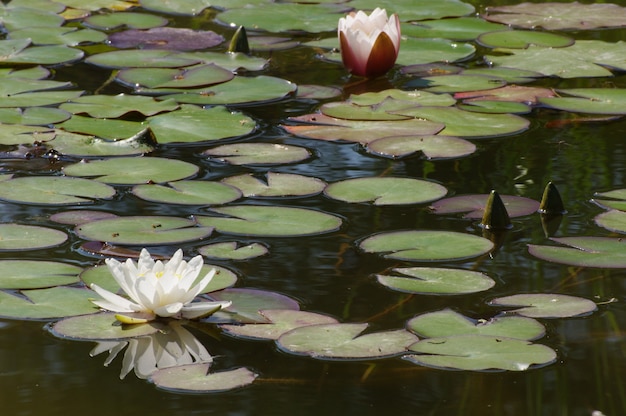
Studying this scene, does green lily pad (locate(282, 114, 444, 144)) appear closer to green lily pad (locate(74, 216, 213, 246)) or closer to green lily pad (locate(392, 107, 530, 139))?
green lily pad (locate(392, 107, 530, 139))

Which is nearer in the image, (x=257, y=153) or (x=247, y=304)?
(x=247, y=304)

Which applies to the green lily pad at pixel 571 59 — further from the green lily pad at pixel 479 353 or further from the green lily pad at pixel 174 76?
the green lily pad at pixel 479 353

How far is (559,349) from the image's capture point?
2.21 meters

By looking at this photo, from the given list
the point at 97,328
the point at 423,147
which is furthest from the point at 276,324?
the point at 423,147

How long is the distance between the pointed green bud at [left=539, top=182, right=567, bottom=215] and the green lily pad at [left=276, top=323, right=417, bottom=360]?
3.07ft

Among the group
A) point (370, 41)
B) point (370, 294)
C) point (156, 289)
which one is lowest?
point (370, 294)

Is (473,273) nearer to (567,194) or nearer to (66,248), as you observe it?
(567,194)

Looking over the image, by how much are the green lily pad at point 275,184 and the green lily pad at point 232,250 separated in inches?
16.2

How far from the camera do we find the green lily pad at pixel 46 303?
235 centimetres

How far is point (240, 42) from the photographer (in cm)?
488

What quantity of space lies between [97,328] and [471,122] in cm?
203

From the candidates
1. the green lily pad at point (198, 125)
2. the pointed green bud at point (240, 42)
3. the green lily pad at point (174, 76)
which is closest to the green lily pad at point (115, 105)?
the green lily pad at point (198, 125)

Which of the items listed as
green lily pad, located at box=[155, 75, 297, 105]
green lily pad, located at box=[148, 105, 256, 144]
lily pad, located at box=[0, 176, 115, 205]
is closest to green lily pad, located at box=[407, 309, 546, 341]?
lily pad, located at box=[0, 176, 115, 205]

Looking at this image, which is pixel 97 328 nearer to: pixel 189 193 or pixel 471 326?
pixel 471 326
